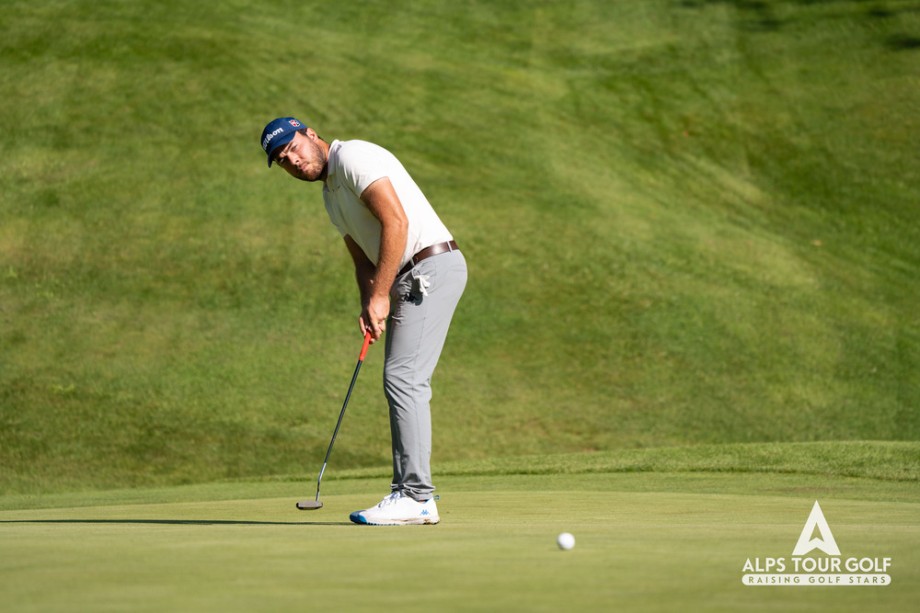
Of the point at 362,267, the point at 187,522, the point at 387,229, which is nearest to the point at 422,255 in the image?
the point at 387,229

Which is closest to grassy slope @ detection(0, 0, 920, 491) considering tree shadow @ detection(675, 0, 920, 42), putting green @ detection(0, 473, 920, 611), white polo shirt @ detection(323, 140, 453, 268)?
tree shadow @ detection(675, 0, 920, 42)

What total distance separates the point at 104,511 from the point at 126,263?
7884 millimetres

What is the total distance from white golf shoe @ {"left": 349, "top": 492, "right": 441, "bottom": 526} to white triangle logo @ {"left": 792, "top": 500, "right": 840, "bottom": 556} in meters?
1.60

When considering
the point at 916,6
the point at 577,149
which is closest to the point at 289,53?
the point at 577,149

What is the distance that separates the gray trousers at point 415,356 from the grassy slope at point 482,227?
5.75m

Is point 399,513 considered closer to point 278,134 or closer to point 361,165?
point 361,165

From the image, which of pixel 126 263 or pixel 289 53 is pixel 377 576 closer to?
pixel 126 263

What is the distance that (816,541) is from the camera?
3156 millimetres

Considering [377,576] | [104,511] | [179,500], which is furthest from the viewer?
[179,500]

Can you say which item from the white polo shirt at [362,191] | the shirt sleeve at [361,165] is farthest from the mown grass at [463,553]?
the shirt sleeve at [361,165]

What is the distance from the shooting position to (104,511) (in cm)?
561

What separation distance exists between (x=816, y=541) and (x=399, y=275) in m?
2.04

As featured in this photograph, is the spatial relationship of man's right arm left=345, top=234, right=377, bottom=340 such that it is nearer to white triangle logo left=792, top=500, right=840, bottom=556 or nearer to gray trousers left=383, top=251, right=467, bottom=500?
gray trousers left=383, top=251, right=467, bottom=500

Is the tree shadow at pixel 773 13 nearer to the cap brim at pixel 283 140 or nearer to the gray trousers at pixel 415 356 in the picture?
the gray trousers at pixel 415 356
